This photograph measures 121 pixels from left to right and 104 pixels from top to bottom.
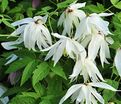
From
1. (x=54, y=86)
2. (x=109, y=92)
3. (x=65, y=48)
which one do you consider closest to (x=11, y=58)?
(x=54, y=86)

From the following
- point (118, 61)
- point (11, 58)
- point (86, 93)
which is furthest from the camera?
point (11, 58)

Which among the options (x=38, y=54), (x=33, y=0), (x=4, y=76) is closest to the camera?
(x=38, y=54)

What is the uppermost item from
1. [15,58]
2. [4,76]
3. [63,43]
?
[63,43]

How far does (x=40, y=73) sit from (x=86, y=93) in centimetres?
22

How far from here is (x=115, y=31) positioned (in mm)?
1961

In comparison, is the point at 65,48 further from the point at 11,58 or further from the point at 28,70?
the point at 11,58

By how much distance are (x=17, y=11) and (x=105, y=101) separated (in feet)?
2.76

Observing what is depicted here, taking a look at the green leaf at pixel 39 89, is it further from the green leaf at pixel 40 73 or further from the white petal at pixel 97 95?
the white petal at pixel 97 95

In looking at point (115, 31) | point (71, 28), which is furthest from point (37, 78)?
point (115, 31)

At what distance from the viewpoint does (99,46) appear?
5.97 feet

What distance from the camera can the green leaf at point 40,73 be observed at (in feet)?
6.04

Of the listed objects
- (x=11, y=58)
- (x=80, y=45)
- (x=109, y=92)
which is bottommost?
(x=109, y=92)

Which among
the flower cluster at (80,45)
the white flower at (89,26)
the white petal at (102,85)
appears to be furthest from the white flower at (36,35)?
the white petal at (102,85)

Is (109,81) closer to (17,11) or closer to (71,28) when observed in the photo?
(71,28)
